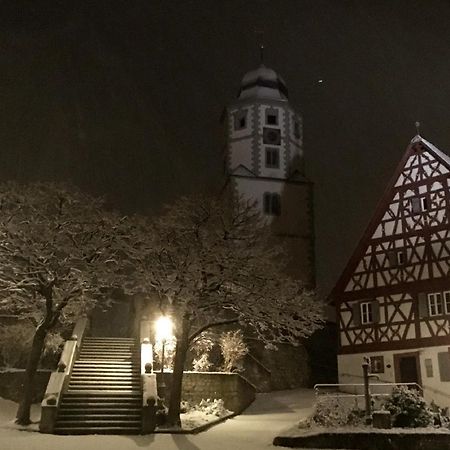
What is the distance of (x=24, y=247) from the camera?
62.8 ft

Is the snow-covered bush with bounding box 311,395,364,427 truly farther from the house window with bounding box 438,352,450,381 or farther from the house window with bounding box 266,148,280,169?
the house window with bounding box 266,148,280,169

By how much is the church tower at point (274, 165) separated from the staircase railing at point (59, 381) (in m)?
19.7

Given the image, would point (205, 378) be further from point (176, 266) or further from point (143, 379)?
point (176, 266)

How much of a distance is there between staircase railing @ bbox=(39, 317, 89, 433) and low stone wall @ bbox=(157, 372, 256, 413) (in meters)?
3.63

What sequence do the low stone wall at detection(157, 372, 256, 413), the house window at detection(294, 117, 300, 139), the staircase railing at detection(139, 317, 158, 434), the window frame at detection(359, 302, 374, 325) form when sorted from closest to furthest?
the staircase railing at detection(139, 317, 158, 434) → the low stone wall at detection(157, 372, 256, 413) → the window frame at detection(359, 302, 374, 325) → the house window at detection(294, 117, 300, 139)

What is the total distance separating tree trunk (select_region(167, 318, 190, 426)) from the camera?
17922mm

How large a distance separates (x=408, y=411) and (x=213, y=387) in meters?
9.00

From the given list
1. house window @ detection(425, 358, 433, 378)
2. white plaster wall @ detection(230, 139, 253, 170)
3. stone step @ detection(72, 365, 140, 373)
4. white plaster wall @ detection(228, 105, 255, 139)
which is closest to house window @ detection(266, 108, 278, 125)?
white plaster wall @ detection(228, 105, 255, 139)

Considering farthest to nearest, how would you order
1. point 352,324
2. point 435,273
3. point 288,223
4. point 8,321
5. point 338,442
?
point 288,223
point 352,324
point 435,273
point 8,321
point 338,442

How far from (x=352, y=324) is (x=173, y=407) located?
605 inches

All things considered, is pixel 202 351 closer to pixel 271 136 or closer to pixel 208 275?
pixel 208 275

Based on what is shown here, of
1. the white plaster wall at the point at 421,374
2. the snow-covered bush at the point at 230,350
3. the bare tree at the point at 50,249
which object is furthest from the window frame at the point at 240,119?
the bare tree at the point at 50,249

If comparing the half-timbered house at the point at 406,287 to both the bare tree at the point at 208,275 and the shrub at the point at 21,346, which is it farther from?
the shrub at the point at 21,346

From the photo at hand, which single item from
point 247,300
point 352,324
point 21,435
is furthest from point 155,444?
point 352,324
